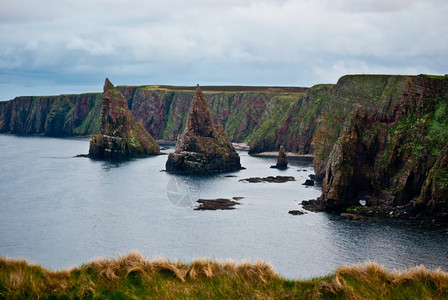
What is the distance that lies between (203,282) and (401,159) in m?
93.9

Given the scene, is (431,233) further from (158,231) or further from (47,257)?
(47,257)

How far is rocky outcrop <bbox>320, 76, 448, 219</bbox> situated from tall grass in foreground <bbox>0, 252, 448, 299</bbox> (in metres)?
76.9

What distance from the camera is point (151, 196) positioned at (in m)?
134

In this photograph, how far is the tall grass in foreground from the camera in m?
23.7

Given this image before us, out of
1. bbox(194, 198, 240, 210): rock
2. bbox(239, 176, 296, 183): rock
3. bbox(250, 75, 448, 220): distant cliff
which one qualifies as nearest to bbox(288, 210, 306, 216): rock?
bbox(250, 75, 448, 220): distant cliff

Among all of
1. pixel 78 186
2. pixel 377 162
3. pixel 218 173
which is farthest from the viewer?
pixel 218 173

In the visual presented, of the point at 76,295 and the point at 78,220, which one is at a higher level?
the point at 76,295

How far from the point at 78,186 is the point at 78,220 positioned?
1783 inches

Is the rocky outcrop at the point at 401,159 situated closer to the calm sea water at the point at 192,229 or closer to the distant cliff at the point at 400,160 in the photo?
the distant cliff at the point at 400,160

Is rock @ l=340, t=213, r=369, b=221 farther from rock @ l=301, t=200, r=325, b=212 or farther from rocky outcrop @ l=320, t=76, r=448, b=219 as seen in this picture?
rock @ l=301, t=200, r=325, b=212

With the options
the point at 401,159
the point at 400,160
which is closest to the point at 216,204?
the point at 400,160

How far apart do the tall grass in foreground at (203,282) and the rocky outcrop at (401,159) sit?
76.9 m

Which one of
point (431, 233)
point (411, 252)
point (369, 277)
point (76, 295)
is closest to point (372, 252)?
point (411, 252)

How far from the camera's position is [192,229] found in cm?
9662
